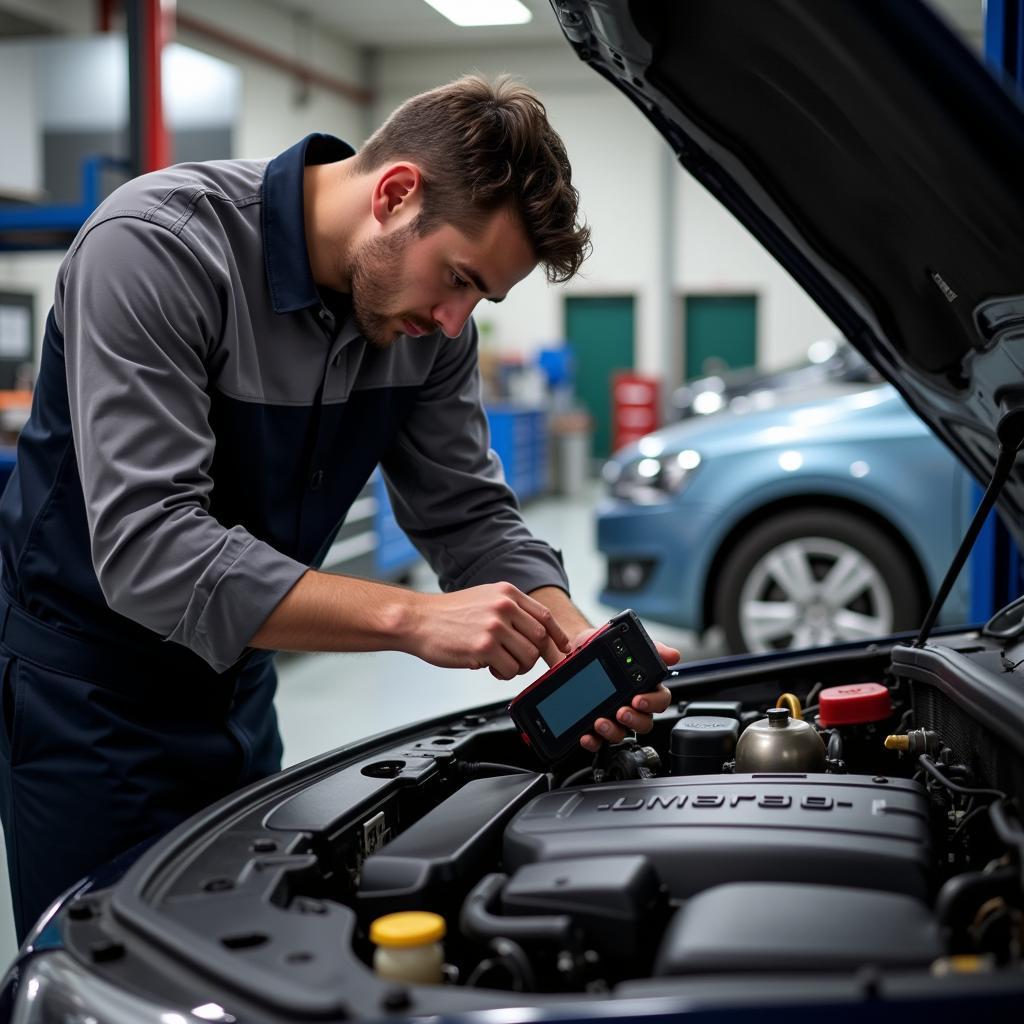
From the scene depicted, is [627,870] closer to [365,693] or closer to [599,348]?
[365,693]

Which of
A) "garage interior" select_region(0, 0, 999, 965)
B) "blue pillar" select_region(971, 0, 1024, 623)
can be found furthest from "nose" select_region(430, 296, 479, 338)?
"garage interior" select_region(0, 0, 999, 965)

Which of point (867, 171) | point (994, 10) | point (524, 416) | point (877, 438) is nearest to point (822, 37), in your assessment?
point (867, 171)

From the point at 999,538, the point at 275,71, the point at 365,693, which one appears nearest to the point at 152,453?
the point at 999,538

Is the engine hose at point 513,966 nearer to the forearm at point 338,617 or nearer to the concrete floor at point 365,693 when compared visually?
the forearm at point 338,617

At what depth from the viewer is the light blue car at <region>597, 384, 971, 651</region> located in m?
3.63

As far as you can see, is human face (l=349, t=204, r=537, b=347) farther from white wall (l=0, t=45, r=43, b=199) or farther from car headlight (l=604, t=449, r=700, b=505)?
white wall (l=0, t=45, r=43, b=199)

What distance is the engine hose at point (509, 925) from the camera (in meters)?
0.86

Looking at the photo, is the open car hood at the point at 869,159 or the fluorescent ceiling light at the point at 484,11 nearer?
the open car hood at the point at 869,159

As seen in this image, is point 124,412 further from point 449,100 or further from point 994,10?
point 994,10

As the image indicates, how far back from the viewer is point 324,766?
1.30 m

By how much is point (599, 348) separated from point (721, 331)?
125cm

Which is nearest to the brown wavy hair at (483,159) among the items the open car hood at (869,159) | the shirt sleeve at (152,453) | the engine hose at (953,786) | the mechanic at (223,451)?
the mechanic at (223,451)

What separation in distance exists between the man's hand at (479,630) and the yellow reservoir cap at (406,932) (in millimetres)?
370

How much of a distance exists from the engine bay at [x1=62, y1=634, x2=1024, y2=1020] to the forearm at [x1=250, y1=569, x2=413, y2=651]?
0.48ft
